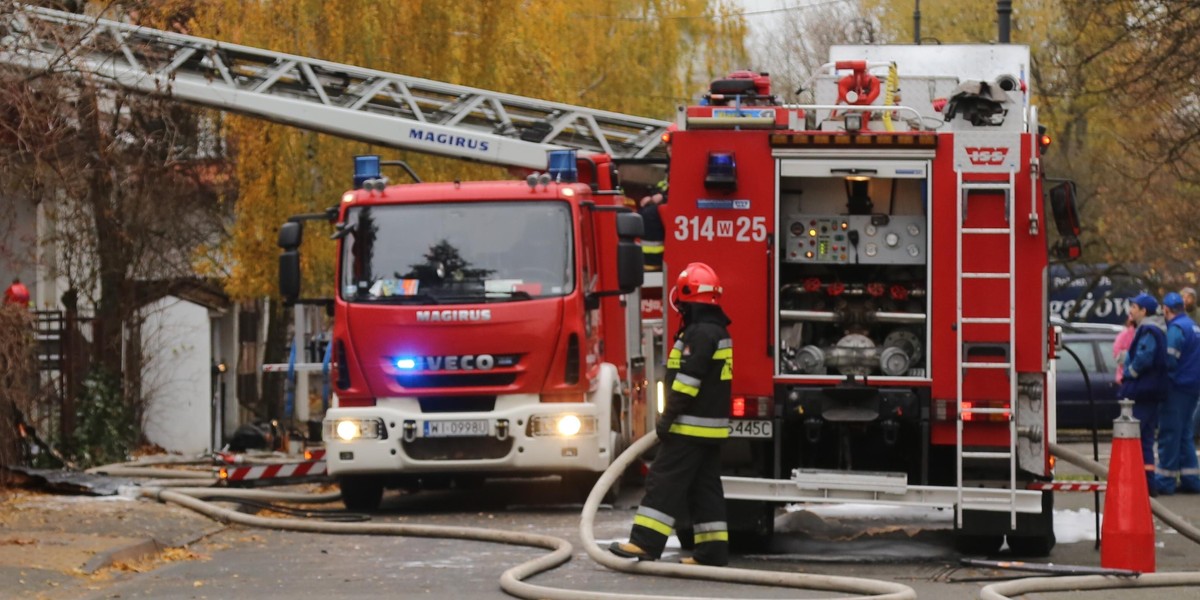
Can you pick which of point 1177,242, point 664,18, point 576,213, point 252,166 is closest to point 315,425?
point 252,166

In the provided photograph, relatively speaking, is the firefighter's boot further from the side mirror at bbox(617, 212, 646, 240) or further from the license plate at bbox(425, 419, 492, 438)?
the license plate at bbox(425, 419, 492, 438)

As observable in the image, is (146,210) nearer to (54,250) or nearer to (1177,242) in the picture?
(54,250)

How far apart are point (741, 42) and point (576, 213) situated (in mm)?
18436

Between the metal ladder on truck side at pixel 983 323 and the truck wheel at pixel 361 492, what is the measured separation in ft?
19.1

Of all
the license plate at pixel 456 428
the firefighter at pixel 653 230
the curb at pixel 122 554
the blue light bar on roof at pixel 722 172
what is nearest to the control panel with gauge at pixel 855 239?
the blue light bar on roof at pixel 722 172

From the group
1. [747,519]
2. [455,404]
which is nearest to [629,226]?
[455,404]

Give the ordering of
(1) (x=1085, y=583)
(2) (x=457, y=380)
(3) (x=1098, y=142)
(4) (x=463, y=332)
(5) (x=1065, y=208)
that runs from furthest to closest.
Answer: (3) (x=1098, y=142) < (2) (x=457, y=380) < (4) (x=463, y=332) < (5) (x=1065, y=208) < (1) (x=1085, y=583)

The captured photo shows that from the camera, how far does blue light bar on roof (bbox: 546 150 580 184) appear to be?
1584 centimetres

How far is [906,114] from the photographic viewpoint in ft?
40.7

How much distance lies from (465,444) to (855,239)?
14.1ft

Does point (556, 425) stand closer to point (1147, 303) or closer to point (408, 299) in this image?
A: point (408, 299)

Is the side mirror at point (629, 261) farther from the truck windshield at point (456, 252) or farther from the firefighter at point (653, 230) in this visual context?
the truck windshield at point (456, 252)

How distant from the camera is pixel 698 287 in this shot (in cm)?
1088

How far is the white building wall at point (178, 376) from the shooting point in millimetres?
24091
